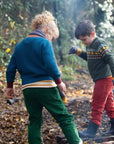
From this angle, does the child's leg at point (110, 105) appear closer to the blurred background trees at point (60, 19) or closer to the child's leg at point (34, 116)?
the child's leg at point (34, 116)

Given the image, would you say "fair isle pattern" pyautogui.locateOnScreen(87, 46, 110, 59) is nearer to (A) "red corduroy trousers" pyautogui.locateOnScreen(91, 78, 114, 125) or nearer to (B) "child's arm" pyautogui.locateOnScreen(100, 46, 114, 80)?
(B) "child's arm" pyautogui.locateOnScreen(100, 46, 114, 80)

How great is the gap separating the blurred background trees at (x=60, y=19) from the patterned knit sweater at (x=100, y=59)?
4.08 meters

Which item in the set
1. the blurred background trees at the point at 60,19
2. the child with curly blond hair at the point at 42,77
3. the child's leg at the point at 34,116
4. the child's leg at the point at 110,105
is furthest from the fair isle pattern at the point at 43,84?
the blurred background trees at the point at 60,19

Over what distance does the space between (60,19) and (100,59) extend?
7.39 m

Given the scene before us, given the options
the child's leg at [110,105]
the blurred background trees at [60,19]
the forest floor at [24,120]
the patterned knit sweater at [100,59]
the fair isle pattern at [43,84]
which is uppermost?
the blurred background trees at [60,19]

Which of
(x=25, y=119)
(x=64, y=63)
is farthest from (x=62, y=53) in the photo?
(x=25, y=119)

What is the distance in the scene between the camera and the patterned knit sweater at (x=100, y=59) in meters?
3.16

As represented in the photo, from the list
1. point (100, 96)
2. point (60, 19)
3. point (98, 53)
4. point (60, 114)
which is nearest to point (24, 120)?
point (100, 96)

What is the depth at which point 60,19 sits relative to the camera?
10.3m

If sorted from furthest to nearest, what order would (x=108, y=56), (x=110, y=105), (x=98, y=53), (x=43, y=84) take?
(x=110, y=105) < (x=98, y=53) < (x=108, y=56) < (x=43, y=84)

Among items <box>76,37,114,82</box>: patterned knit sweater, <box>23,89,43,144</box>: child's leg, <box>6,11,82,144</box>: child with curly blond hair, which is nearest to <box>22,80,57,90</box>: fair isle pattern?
<box>6,11,82,144</box>: child with curly blond hair

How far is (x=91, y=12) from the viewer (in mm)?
11367

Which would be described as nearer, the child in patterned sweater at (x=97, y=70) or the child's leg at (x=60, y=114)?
the child's leg at (x=60, y=114)

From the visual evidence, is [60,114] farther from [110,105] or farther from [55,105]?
[110,105]
